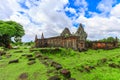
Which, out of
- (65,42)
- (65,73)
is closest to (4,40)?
(65,42)

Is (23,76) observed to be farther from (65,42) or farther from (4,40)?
(4,40)

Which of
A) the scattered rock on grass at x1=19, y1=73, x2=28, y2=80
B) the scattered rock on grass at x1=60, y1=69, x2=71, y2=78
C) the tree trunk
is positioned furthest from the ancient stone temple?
the scattered rock on grass at x1=60, y1=69, x2=71, y2=78

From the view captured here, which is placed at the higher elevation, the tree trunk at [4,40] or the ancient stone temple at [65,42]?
the tree trunk at [4,40]

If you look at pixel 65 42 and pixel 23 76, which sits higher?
pixel 65 42

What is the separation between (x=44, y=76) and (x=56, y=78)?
5.01ft

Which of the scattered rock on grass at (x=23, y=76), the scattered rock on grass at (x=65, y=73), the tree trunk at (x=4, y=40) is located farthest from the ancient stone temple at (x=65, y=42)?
the scattered rock on grass at (x=65, y=73)

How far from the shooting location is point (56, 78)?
587 inches

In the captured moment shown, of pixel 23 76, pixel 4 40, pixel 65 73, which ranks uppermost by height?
pixel 4 40

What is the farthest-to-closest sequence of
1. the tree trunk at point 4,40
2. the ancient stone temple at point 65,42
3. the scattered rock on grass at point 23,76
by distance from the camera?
the tree trunk at point 4,40 < the ancient stone temple at point 65,42 < the scattered rock on grass at point 23,76

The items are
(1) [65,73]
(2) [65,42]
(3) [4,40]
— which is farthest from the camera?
(3) [4,40]

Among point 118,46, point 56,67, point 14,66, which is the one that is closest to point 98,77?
point 56,67

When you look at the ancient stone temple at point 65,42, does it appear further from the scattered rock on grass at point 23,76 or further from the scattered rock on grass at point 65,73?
the scattered rock on grass at point 65,73

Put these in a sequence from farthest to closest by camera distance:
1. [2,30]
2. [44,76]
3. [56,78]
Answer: [2,30], [44,76], [56,78]

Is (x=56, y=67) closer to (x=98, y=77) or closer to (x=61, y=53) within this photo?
(x=98, y=77)
